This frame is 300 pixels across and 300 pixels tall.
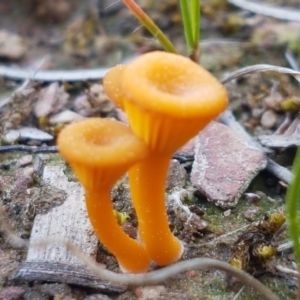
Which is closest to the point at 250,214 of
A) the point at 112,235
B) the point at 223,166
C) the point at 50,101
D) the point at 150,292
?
the point at 223,166

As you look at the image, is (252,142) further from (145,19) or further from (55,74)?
(55,74)

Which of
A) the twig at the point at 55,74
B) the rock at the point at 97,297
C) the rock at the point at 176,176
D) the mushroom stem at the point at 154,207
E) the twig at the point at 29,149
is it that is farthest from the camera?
the twig at the point at 55,74

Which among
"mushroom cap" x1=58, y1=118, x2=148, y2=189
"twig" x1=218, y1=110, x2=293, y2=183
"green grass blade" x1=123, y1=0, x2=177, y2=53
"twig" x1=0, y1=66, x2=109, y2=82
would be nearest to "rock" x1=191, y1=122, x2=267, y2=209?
"twig" x1=218, y1=110, x2=293, y2=183

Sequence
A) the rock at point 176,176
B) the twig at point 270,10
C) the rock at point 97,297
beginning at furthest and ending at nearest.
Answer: the twig at point 270,10, the rock at point 176,176, the rock at point 97,297

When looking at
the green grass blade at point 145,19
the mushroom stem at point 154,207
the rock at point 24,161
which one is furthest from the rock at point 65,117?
the mushroom stem at point 154,207

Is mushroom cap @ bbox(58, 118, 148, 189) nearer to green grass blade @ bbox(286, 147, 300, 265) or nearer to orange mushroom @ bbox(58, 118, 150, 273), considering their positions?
orange mushroom @ bbox(58, 118, 150, 273)

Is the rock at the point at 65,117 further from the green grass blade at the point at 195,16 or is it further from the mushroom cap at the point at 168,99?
the mushroom cap at the point at 168,99
